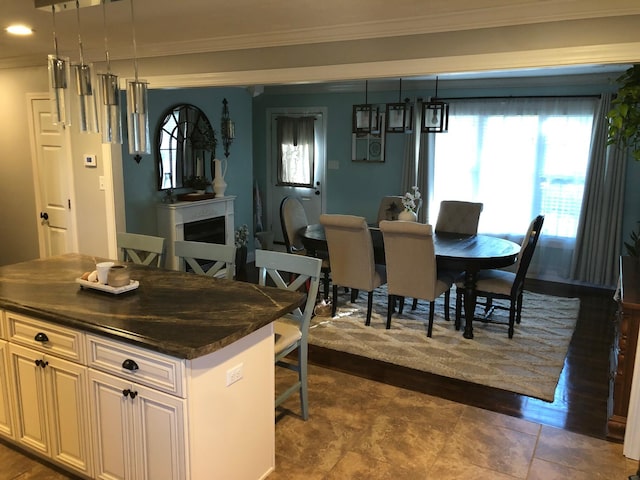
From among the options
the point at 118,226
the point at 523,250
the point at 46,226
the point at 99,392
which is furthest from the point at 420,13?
the point at 46,226

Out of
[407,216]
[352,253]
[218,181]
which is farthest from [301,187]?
[352,253]

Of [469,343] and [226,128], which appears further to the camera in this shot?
[226,128]

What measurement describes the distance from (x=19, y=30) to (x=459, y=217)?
417 centimetres

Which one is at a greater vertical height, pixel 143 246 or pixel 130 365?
pixel 143 246

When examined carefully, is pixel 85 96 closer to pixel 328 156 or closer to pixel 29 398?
pixel 29 398

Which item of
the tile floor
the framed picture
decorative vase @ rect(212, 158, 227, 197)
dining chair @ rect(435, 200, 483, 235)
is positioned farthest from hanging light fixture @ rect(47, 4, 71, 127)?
the framed picture

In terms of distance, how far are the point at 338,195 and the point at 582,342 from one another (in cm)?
397

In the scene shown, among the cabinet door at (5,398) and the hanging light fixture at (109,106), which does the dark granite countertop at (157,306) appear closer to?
the cabinet door at (5,398)

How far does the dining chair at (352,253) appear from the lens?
4.37 m

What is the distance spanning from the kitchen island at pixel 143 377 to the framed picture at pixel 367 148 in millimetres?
4695

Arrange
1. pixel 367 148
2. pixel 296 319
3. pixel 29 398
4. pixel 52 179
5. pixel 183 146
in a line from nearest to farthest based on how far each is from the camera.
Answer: pixel 29 398 → pixel 296 319 → pixel 52 179 → pixel 183 146 → pixel 367 148

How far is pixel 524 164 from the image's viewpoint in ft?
20.4

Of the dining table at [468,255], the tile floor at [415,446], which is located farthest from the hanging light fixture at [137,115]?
the dining table at [468,255]

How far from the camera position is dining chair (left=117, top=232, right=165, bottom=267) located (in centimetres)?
354
